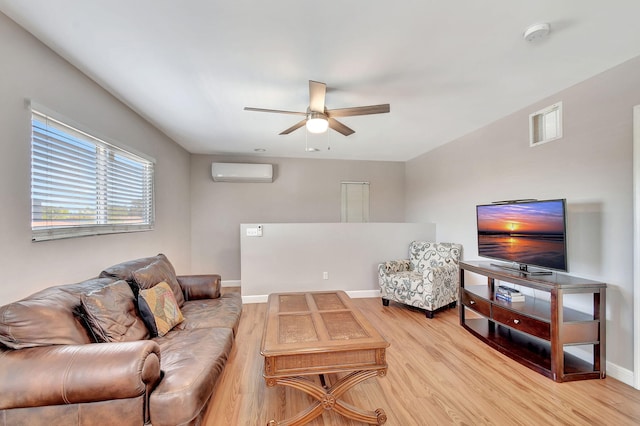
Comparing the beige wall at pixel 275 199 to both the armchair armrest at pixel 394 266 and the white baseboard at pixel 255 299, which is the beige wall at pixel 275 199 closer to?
the white baseboard at pixel 255 299

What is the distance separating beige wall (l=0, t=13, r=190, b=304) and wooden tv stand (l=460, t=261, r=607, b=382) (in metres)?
3.77

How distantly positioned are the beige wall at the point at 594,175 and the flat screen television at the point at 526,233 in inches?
12.4

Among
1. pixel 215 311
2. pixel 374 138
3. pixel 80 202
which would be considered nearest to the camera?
pixel 80 202


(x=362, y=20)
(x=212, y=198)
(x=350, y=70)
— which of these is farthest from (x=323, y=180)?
(x=362, y=20)

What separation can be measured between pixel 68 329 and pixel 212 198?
3.84 meters

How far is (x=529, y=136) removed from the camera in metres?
2.87

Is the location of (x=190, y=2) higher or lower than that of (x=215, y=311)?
higher

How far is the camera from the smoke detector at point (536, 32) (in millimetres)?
1660

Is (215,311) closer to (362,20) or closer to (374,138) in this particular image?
(362,20)

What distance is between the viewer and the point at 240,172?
494 centimetres

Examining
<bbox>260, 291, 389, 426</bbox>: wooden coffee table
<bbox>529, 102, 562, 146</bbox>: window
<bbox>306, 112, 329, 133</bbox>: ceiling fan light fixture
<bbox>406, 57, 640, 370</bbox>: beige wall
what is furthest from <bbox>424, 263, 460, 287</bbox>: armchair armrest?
<bbox>306, 112, 329, 133</bbox>: ceiling fan light fixture

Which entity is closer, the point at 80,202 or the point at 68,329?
the point at 68,329

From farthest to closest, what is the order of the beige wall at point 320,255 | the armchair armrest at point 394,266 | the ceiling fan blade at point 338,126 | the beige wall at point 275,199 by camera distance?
1. the beige wall at point 275,199
2. the beige wall at point 320,255
3. the armchair armrest at point 394,266
4. the ceiling fan blade at point 338,126

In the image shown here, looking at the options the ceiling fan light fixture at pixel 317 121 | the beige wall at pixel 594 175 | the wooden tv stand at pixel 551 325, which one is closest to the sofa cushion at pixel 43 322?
the ceiling fan light fixture at pixel 317 121
